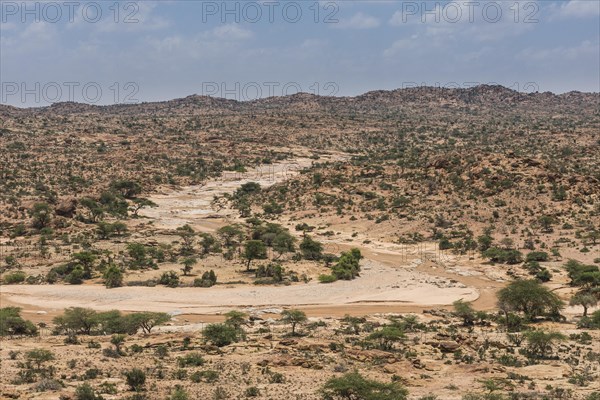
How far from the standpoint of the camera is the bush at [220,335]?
28239mm

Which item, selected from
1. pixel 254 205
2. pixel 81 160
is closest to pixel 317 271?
pixel 254 205

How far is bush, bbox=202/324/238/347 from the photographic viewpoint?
28.2 meters

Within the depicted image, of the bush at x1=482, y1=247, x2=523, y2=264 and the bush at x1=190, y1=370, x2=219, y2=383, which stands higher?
the bush at x1=482, y1=247, x2=523, y2=264

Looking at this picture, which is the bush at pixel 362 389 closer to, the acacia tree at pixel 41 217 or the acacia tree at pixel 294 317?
the acacia tree at pixel 294 317

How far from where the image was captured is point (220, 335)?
92.7ft

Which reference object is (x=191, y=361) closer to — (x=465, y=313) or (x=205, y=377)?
(x=205, y=377)

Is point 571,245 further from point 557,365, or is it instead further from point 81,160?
point 81,160

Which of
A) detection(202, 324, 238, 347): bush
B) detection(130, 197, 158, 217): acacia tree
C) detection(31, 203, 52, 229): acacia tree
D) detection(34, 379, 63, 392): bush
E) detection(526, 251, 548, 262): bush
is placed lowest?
detection(34, 379, 63, 392): bush

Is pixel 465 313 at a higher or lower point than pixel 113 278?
lower

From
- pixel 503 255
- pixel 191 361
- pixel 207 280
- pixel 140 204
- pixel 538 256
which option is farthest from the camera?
pixel 140 204

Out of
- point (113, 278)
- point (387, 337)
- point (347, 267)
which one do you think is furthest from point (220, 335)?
point (347, 267)

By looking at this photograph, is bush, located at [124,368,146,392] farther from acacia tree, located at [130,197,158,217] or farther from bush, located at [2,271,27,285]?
acacia tree, located at [130,197,158,217]

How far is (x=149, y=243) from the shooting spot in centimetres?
5416

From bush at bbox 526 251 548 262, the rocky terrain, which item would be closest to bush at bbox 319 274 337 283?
the rocky terrain
